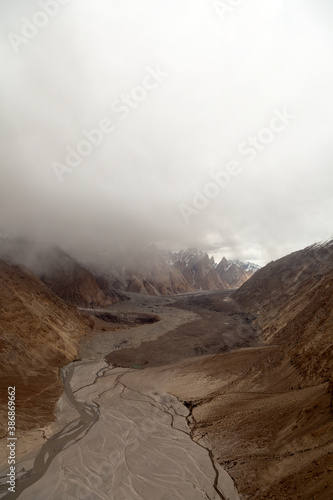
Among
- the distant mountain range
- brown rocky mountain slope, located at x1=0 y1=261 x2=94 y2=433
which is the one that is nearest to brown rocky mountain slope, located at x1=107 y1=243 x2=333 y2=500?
brown rocky mountain slope, located at x1=0 y1=261 x2=94 y2=433

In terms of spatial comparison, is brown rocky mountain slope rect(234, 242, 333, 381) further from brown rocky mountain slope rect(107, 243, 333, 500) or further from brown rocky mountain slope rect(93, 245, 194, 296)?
brown rocky mountain slope rect(93, 245, 194, 296)

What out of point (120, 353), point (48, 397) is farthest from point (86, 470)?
point (120, 353)

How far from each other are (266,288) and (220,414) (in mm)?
74500

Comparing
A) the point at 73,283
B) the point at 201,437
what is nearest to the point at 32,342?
the point at 201,437

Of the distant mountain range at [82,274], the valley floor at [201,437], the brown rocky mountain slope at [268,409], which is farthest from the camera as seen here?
the distant mountain range at [82,274]

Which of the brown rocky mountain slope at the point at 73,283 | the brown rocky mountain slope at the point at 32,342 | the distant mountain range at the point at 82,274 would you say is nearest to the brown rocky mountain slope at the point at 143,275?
the distant mountain range at the point at 82,274

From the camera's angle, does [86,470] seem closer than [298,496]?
No

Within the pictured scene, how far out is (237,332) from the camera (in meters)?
53.0

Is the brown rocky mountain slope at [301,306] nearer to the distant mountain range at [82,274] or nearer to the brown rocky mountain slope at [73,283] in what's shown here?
the brown rocky mountain slope at [73,283]

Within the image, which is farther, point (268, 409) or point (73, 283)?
point (73, 283)

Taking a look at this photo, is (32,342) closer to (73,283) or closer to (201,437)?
(201,437)

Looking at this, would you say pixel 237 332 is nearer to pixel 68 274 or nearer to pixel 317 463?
pixel 317 463

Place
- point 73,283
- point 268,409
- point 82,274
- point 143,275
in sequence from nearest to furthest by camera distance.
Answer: point 268,409
point 73,283
point 82,274
point 143,275

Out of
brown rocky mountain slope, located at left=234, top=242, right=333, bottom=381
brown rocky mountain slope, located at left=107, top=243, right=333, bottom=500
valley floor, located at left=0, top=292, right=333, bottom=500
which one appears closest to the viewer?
brown rocky mountain slope, located at left=107, top=243, right=333, bottom=500
